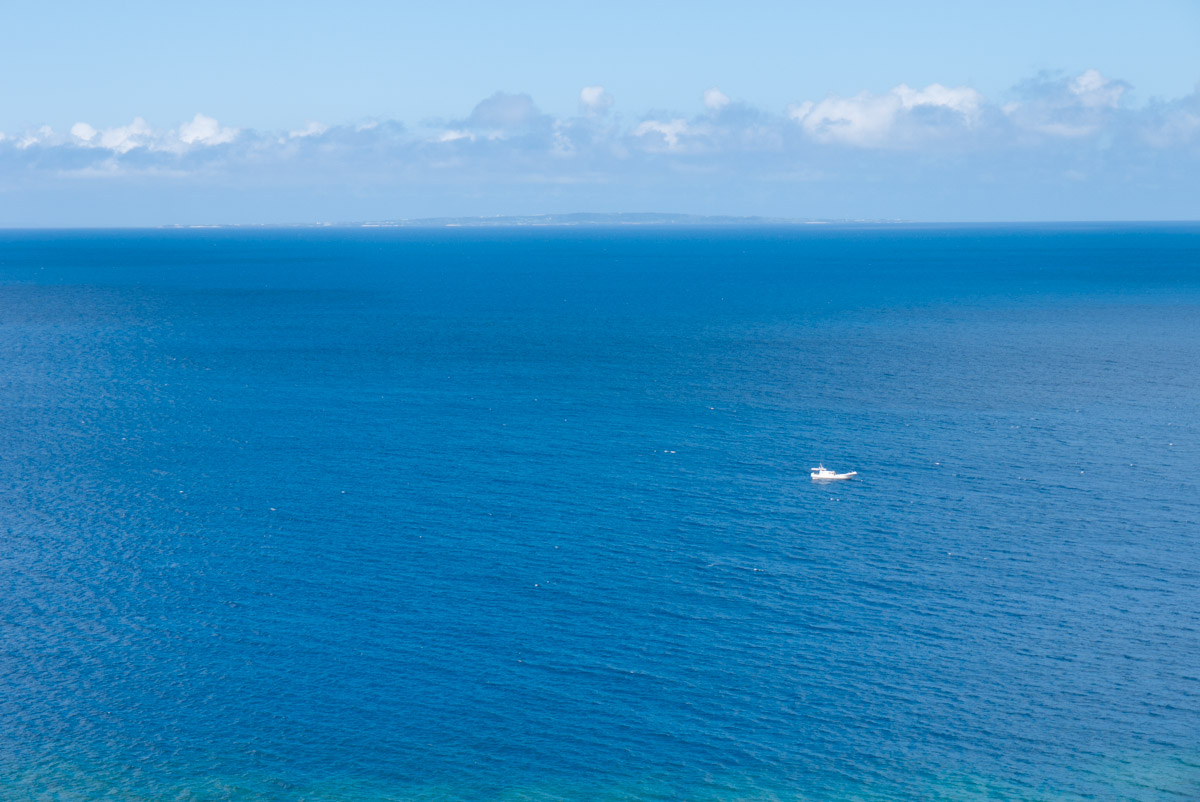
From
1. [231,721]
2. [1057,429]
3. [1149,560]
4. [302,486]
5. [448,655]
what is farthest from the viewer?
[1057,429]

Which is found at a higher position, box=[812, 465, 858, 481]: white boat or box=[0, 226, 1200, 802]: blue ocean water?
box=[812, 465, 858, 481]: white boat

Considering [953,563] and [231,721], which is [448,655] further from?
[953,563]

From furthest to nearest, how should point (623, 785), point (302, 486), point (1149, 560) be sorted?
point (302, 486), point (1149, 560), point (623, 785)

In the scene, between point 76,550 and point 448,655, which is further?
point 76,550

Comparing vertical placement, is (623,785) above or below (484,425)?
below

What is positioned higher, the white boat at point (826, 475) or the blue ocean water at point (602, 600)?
the white boat at point (826, 475)

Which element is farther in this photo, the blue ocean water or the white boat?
the white boat

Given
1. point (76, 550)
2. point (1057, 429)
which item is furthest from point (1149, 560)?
point (76, 550)

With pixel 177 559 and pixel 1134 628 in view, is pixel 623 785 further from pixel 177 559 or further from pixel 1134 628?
pixel 177 559

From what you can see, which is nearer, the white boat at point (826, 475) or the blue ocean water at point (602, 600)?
the blue ocean water at point (602, 600)

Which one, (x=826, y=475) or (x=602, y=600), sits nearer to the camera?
(x=602, y=600)

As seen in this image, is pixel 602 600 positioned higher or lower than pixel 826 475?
lower
